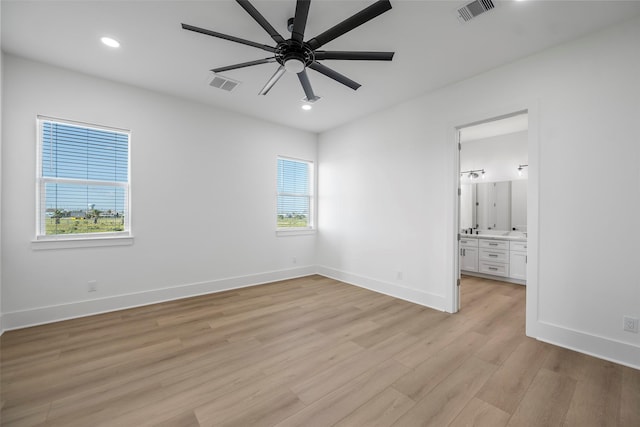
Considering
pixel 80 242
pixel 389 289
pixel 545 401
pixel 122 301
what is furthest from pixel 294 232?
pixel 545 401

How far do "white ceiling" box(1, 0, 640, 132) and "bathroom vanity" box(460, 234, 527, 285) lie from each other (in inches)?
126

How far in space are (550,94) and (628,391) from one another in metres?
2.63

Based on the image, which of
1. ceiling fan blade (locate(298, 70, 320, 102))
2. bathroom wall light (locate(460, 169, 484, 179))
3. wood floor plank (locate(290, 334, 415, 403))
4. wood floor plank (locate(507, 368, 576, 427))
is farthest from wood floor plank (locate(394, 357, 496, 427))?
bathroom wall light (locate(460, 169, 484, 179))

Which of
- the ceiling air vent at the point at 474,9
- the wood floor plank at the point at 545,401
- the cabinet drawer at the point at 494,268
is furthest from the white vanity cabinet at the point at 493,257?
the ceiling air vent at the point at 474,9

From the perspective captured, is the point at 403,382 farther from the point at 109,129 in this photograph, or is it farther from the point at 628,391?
the point at 109,129

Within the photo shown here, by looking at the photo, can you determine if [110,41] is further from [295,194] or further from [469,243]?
[469,243]

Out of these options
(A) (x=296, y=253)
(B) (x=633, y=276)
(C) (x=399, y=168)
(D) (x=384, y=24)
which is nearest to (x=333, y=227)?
(A) (x=296, y=253)

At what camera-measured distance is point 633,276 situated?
2301 millimetres

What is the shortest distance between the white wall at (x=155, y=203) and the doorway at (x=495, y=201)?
3392mm

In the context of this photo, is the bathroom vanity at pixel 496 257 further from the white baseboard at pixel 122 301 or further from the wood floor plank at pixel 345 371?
the white baseboard at pixel 122 301

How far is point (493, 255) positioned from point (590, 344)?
9.13 feet

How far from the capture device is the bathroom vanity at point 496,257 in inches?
188

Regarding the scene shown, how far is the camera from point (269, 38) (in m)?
2.61

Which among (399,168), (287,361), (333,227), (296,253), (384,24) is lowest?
(287,361)
